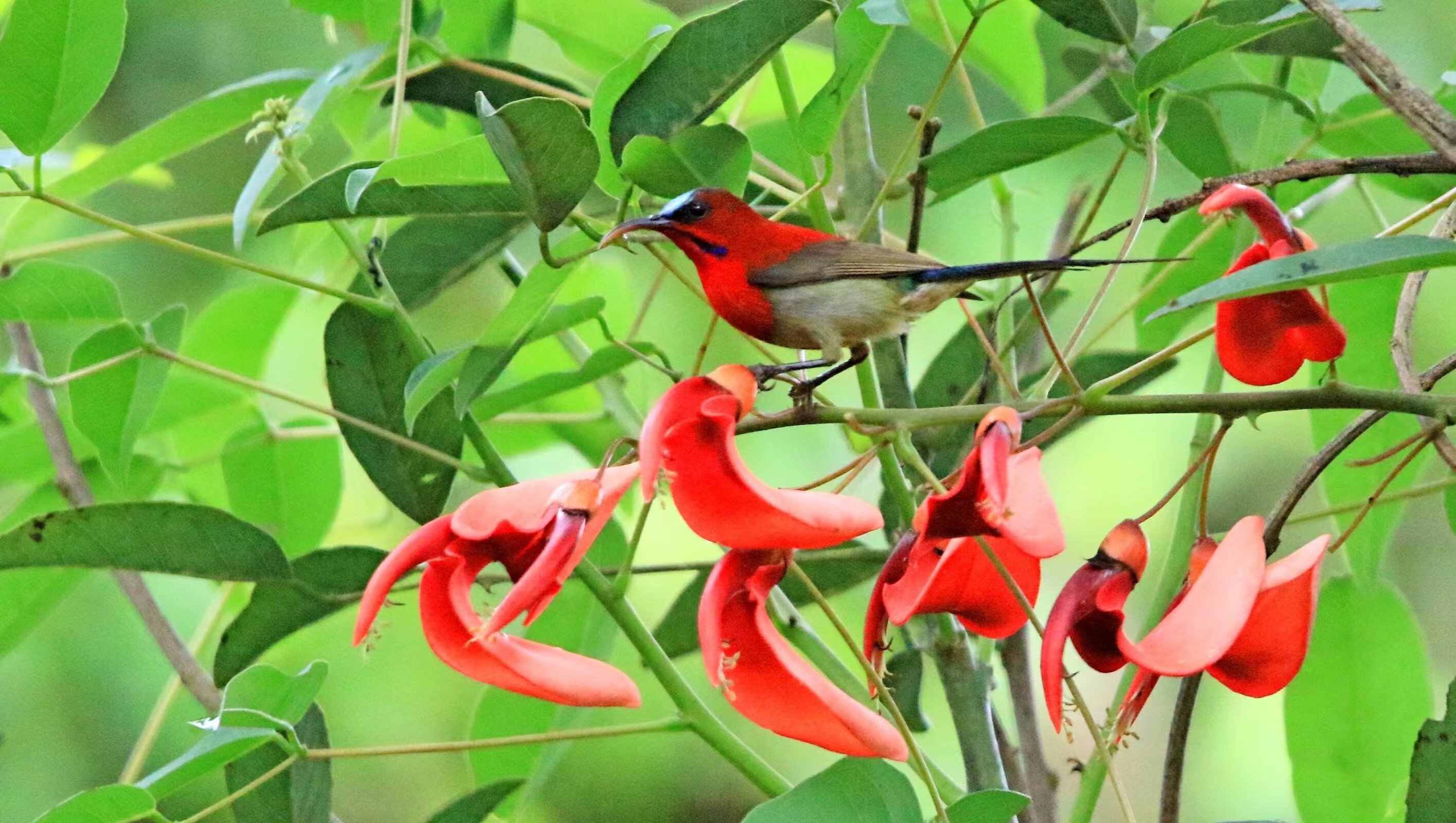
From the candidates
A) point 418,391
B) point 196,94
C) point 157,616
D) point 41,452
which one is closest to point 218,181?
point 196,94

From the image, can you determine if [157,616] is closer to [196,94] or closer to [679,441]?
[679,441]

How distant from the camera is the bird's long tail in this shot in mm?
895

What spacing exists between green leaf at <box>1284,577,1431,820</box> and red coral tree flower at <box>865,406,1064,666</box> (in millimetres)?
460

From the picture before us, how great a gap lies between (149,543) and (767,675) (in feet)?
1.56

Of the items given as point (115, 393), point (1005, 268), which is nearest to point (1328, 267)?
point (1005, 268)

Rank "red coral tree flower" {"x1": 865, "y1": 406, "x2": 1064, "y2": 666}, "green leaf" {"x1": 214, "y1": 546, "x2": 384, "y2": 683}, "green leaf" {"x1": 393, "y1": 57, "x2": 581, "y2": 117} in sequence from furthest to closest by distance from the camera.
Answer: "green leaf" {"x1": 393, "y1": 57, "x2": 581, "y2": 117} < "green leaf" {"x1": 214, "y1": 546, "x2": 384, "y2": 683} < "red coral tree flower" {"x1": 865, "y1": 406, "x2": 1064, "y2": 666}

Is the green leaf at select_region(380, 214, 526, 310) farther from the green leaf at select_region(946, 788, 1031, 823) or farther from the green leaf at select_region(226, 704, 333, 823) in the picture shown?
the green leaf at select_region(946, 788, 1031, 823)

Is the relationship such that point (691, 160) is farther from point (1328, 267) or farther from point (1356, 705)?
point (1356, 705)

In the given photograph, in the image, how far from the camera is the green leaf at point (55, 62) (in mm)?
914

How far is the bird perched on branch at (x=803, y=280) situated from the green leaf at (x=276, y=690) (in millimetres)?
395

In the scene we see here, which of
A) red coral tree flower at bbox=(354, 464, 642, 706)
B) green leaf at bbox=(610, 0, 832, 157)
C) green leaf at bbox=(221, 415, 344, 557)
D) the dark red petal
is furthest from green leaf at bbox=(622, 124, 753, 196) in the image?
green leaf at bbox=(221, 415, 344, 557)

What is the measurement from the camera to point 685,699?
89 centimetres

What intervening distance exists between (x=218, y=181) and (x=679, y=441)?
2.65 meters

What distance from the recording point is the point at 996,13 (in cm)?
129
